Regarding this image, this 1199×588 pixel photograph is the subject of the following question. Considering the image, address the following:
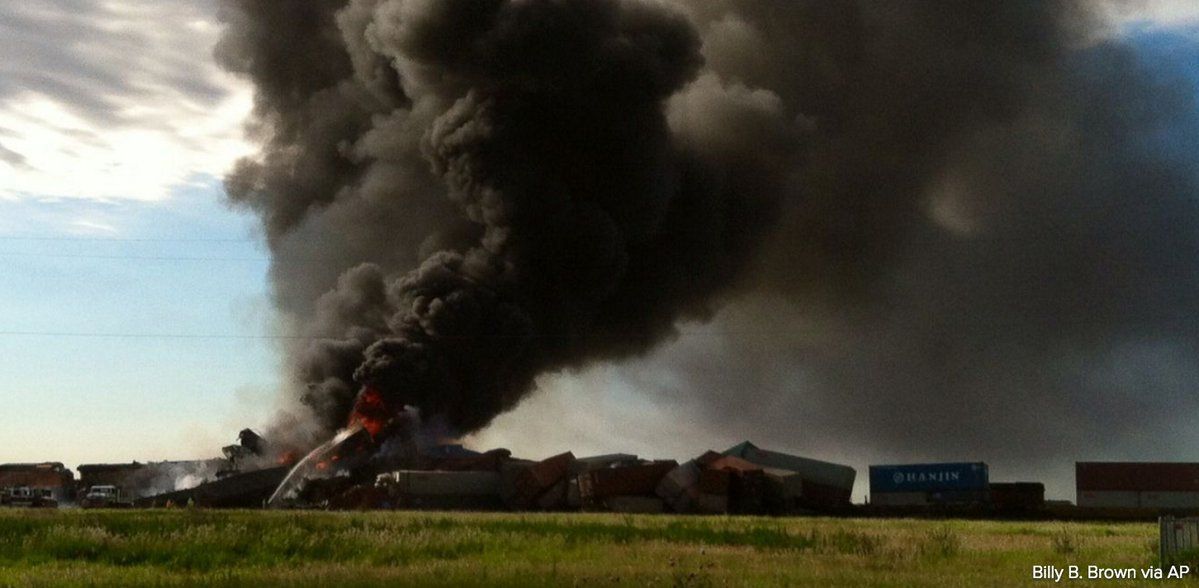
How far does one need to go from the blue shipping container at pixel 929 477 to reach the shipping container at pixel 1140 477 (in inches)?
559

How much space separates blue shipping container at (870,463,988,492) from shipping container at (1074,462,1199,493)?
14.2 metres

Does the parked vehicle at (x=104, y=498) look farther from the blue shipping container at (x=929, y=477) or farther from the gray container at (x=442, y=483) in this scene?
the blue shipping container at (x=929, y=477)

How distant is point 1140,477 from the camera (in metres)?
87.2

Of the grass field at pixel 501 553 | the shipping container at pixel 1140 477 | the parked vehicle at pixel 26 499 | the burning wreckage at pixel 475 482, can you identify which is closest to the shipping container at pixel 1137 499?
the shipping container at pixel 1140 477

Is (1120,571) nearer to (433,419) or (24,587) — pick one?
(24,587)

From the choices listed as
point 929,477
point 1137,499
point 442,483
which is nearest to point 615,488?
point 442,483

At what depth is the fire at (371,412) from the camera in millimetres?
73375

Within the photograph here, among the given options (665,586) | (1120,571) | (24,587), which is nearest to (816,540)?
(1120,571)

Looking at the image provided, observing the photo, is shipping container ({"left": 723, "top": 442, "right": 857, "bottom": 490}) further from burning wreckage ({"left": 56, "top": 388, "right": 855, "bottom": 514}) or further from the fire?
the fire

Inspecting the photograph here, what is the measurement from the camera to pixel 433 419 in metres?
75.1

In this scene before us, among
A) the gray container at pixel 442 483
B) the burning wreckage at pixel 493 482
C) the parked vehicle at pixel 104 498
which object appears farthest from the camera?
the parked vehicle at pixel 104 498

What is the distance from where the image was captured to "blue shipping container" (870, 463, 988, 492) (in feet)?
256

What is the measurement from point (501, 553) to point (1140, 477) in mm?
65103

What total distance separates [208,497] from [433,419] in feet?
41.5
